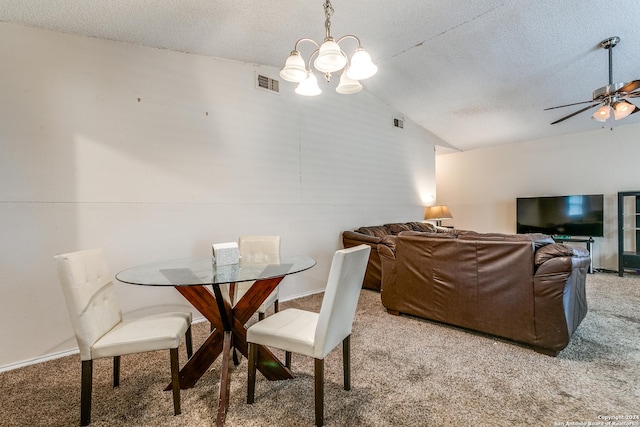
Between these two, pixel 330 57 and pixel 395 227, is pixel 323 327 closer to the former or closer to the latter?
pixel 330 57

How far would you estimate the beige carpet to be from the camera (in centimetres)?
162

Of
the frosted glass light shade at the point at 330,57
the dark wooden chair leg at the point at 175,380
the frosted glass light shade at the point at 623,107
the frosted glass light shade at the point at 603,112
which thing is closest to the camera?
the dark wooden chair leg at the point at 175,380

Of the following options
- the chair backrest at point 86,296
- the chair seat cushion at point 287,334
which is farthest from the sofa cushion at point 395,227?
the chair backrest at point 86,296

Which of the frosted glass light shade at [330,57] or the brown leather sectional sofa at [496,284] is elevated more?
the frosted glass light shade at [330,57]

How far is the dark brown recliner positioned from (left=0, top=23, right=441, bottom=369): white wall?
163 centimetres

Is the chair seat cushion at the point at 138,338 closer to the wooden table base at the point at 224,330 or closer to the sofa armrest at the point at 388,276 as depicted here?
the wooden table base at the point at 224,330

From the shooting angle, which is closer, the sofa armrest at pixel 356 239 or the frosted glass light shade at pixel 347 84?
the frosted glass light shade at pixel 347 84

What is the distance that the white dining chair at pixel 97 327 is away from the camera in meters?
1.57

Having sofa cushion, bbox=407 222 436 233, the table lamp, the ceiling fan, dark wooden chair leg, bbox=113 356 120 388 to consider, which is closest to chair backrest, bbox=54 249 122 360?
dark wooden chair leg, bbox=113 356 120 388

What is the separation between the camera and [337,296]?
1552mm

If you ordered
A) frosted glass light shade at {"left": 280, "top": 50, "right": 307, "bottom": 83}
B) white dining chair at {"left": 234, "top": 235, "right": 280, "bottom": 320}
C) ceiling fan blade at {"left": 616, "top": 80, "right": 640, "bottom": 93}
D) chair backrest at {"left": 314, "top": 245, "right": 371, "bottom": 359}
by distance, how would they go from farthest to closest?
1. ceiling fan blade at {"left": 616, "top": 80, "right": 640, "bottom": 93}
2. white dining chair at {"left": 234, "top": 235, "right": 280, "bottom": 320}
3. frosted glass light shade at {"left": 280, "top": 50, "right": 307, "bottom": 83}
4. chair backrest at {"left": 314, "top": 245, "right": 371, "bottom": 359}

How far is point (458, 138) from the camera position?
21.1 feet

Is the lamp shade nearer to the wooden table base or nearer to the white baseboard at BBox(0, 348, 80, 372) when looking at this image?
the wooden table base

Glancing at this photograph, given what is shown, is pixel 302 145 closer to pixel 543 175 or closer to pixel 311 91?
pixel 311 91
